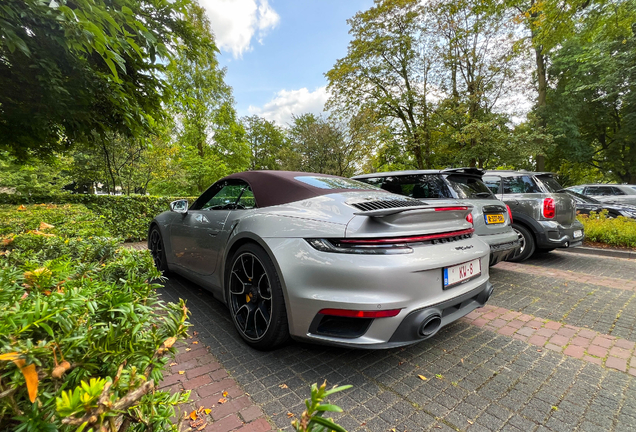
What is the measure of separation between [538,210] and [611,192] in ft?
33.3

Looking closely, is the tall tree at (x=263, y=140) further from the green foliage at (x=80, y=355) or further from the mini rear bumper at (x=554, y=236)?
the green foliage at (x=80, y=355)

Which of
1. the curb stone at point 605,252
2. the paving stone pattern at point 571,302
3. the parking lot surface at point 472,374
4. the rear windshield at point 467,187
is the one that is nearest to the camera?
the parking lot surface at point 472,374

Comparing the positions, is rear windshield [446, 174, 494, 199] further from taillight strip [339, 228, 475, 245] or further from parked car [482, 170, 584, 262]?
taillight strip [339, 228, 475, 245]

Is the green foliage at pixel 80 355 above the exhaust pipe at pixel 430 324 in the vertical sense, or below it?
above

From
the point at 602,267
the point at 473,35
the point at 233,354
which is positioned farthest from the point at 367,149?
the point at 233,354

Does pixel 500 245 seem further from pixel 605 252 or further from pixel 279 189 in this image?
pixel 605 252

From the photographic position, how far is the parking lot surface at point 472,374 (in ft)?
5.32

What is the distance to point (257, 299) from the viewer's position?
7.59 feet

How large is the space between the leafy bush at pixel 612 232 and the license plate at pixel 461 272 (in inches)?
268

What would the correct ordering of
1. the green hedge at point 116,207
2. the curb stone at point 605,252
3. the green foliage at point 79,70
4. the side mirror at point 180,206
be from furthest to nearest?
1. the green hedge at point 116,207
2. the curb stone at point 605,252
3. the side mirror at point 180,206
4. the green foliage at point 79,70

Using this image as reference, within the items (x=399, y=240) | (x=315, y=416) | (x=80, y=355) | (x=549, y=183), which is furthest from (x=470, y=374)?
(x=549, y=183)

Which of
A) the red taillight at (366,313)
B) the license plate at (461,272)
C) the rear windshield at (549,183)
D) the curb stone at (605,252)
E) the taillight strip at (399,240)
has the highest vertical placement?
the rear windshield at (549,183)

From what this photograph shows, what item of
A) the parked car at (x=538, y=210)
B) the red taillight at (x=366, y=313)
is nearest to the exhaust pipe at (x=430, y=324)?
the red taillight at (x=366, y=313)

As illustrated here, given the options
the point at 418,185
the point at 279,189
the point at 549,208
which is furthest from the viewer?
the point at 549,208
